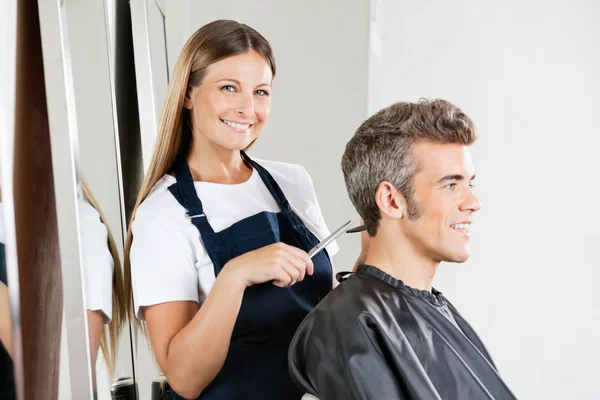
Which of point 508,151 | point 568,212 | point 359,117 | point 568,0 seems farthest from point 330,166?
point 568,0

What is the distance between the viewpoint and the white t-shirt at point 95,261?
4.57ft

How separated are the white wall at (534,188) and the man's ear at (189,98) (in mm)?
1987

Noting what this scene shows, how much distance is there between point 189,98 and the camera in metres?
1.76

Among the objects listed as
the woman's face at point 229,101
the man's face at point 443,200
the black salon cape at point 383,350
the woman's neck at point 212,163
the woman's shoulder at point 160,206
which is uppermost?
the woman's face at point 229,101

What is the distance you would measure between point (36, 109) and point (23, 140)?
100 millimetres

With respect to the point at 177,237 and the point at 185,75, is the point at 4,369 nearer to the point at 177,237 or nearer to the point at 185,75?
the point at 177,237

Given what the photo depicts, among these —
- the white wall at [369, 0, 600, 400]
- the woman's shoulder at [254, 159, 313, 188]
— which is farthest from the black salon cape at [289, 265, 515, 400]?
the white wall at [369, 0, 600, 400]

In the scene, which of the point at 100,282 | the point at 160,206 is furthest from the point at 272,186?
the point at 100,282

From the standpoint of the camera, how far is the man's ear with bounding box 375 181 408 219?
5.56 feet

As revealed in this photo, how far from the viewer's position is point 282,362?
1742mm

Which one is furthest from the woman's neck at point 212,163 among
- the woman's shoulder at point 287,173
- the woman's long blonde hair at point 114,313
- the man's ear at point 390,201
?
the man's ear at point 390,201

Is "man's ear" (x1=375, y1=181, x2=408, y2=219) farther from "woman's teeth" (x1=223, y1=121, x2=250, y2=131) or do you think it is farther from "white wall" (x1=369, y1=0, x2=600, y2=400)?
"white wall" (x1=369, y1=0, x2=600, y2=400)

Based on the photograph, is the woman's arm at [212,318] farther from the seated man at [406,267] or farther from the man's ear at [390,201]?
the man's ear at [390,201]

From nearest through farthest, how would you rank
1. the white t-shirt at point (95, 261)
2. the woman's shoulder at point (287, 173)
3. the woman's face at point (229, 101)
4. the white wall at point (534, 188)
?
the white t-shirt at point (95, 261), the woman's face at point (229, 101), the woman's shoulder at point (287, 173), the white wall at point (534, 188)
